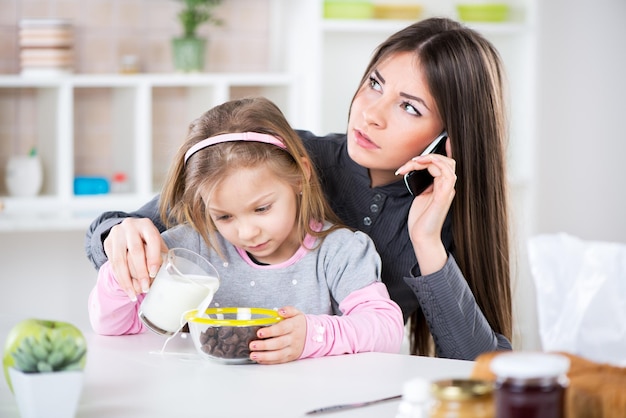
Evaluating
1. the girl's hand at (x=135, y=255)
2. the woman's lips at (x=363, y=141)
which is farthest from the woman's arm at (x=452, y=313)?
the girl's hand at (x=135, y=255)

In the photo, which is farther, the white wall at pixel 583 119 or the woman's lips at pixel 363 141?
the white wall at pixel 583 119

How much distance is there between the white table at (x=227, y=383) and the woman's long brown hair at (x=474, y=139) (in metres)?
0.48

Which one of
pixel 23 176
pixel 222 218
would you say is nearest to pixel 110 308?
pixel 222 218

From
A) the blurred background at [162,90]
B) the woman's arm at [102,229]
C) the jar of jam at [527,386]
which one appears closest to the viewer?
the jar of jam at [527,386]

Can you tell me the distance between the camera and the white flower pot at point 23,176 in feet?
11.6

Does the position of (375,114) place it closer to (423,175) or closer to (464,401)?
(423,175)

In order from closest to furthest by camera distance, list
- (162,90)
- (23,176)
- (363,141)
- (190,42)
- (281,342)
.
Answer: (281,342), (363,141), (23,176), (190,42), (162,90)

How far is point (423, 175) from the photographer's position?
180 centimetres

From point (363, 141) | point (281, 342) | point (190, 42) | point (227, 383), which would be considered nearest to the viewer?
point (227, 383)

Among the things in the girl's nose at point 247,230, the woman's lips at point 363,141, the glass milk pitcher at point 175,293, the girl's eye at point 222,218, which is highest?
the woman's lips at point 363,141

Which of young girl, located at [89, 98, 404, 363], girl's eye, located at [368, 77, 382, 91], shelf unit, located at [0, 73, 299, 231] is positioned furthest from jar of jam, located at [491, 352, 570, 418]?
shelf unit, located at [0, 73, 299, 231]

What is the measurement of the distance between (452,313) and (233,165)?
484mm

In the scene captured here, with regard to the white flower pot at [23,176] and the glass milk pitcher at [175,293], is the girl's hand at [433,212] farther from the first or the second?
the white flower pot at [23,176]

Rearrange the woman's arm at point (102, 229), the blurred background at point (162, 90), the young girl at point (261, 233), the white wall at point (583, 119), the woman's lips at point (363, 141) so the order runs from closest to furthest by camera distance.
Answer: the young girl at point (261, 233)
the woman's arm at point (102, 229)
the woman's lips at point (363, 141)
the blurred background at point (162, 90)
the white wall at point (583, 119)
